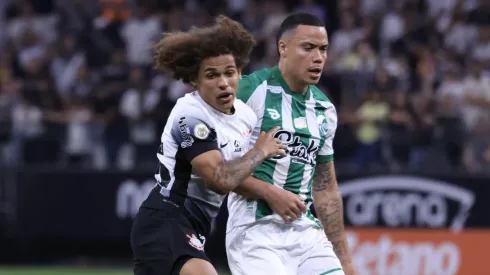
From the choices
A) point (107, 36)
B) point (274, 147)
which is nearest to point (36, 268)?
point (107, 36)

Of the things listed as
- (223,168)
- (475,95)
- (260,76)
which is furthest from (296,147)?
(475,95)

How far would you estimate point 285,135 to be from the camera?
22.3 feet

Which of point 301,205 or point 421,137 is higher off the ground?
point 301,205

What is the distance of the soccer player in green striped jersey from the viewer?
6648 millimetres

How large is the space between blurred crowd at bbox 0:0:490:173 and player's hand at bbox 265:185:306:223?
6957 mm

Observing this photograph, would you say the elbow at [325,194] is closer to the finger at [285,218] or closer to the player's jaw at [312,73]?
the finger at [285,218]

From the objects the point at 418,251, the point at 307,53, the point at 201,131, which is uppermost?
the point at 307,53

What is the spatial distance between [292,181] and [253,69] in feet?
27.7

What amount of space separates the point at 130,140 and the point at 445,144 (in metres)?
4.25

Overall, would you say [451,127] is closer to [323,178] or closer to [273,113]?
[323,178]

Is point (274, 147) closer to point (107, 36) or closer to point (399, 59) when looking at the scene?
point (399, 59)

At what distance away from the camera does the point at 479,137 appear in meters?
13.3

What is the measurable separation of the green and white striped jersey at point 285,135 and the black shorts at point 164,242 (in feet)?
2.48

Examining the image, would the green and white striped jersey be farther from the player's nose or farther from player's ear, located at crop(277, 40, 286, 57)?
the player's nose
